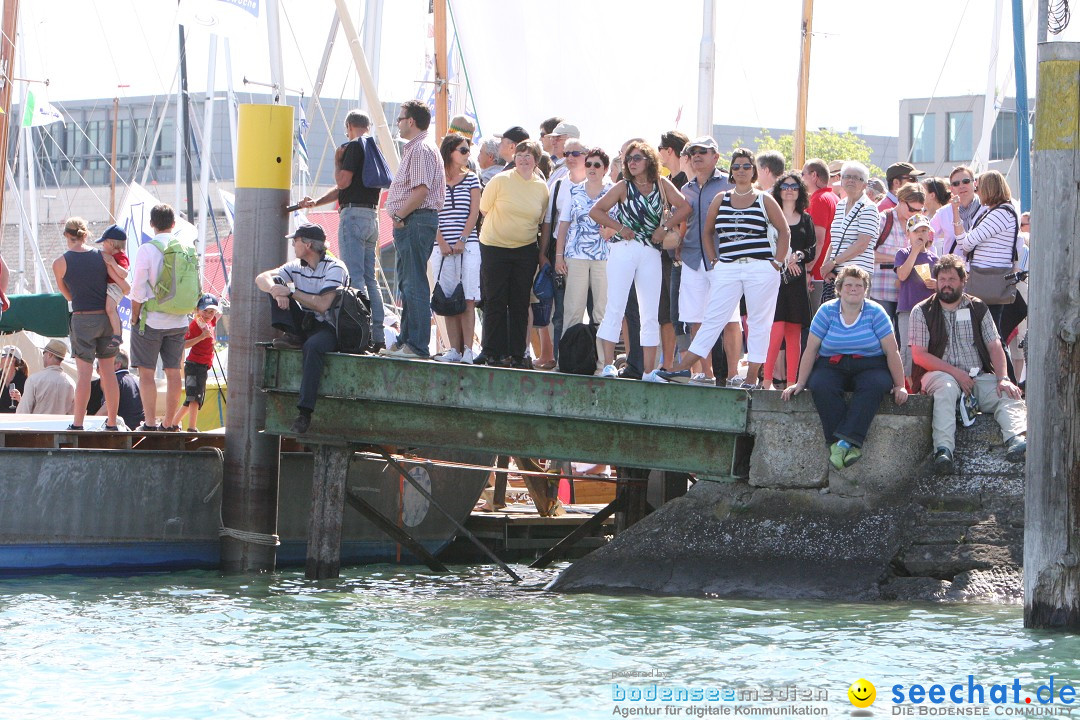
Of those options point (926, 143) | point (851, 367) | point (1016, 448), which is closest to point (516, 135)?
point (851, 367)

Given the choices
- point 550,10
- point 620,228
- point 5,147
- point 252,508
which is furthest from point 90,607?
point 550,10

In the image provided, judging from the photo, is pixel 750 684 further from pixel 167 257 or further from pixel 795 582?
pixel 167 257

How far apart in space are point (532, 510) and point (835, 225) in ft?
15.0

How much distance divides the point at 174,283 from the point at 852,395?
18.3ft

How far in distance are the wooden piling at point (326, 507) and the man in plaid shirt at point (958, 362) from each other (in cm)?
422

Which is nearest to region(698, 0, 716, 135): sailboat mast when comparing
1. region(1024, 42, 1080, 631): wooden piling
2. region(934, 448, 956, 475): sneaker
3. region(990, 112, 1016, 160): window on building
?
region(934, 448, 956, 475): sneaker

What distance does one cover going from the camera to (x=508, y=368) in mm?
10312

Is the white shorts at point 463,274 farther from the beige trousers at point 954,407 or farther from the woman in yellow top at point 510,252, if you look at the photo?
the beige trousers at point 954,407

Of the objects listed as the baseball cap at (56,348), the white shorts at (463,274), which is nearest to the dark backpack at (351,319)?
the white shorts at (463,274)

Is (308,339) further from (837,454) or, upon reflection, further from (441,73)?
(441,73)

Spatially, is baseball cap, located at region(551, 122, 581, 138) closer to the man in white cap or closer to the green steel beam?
the green steel beam

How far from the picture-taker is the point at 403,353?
10914 mm

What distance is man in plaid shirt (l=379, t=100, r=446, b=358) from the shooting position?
35.7 ft

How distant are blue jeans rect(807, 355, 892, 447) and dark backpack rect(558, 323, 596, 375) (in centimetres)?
152
